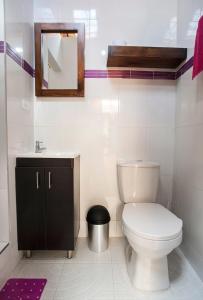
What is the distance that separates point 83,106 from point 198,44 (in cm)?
99

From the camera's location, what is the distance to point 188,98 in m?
1.49

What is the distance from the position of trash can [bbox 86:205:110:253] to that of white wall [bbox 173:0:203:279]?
0.66 metres

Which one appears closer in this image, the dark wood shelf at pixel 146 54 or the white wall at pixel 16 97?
the white wall at pixel 16 97

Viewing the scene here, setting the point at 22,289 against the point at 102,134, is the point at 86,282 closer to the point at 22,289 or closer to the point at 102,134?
the point at 22,289

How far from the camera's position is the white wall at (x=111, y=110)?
5.43 feet

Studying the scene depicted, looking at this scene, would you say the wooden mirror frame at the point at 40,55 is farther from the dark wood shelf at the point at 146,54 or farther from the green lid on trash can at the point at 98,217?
the green lid on trash can at the point at 98,217

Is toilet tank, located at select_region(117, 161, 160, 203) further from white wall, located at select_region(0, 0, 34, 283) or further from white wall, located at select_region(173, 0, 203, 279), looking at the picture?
white wall, located at select_region(0, 0, 34, 283)

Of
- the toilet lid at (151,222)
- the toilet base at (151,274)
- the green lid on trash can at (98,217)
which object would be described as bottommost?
the toilet base at (151,274)

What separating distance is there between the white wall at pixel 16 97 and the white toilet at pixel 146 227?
31.7 inches

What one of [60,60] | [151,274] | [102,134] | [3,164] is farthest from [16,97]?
[151,274]

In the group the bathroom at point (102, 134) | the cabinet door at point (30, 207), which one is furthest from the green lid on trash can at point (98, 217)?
the cabinet door at point (30, 207)

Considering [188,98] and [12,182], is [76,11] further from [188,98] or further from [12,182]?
[12,182]

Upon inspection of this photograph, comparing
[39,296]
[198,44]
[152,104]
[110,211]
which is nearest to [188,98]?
[152,104]

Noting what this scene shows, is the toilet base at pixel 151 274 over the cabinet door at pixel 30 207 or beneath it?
beneath
